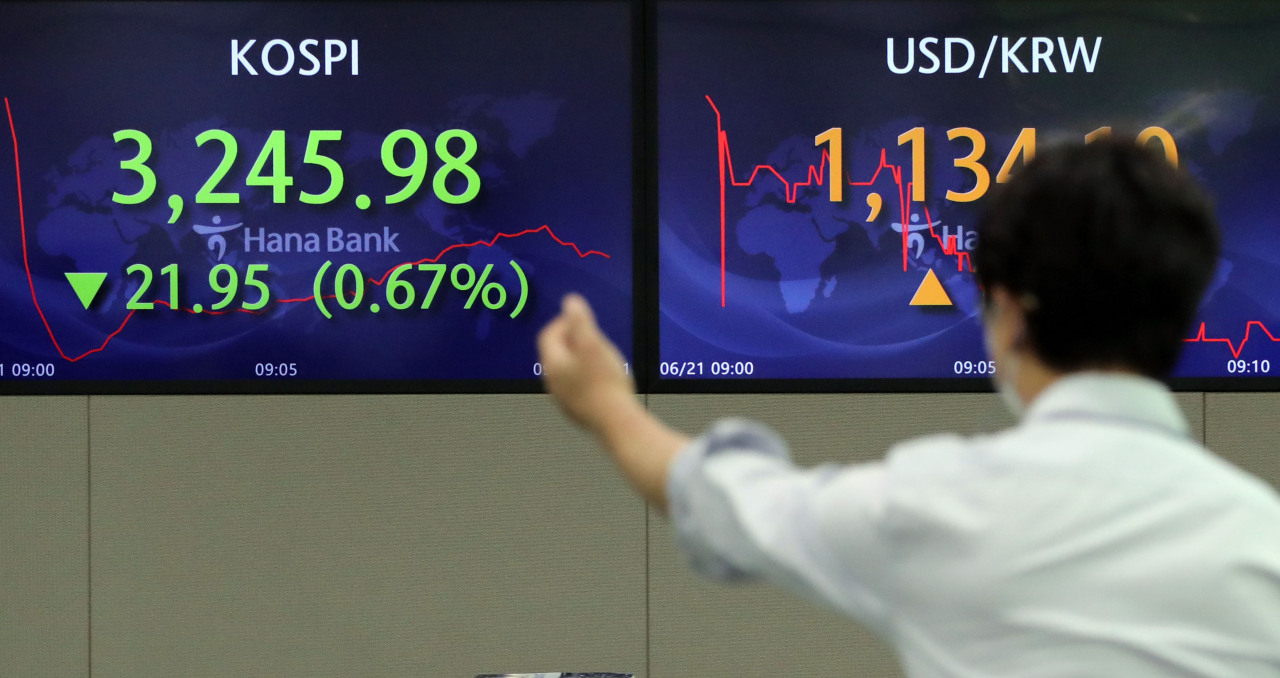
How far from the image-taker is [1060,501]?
646 millimetres

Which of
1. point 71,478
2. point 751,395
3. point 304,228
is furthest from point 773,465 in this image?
point 71,478

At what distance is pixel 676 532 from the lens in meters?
0.72

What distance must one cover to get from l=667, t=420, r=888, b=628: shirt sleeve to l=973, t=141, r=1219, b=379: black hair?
5.8 inches

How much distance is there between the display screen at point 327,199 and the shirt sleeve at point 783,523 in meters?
2.27

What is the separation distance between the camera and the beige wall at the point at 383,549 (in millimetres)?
3014

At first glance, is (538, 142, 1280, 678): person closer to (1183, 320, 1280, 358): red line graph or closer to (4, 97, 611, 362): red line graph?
(4, 97, 611, 362): red line graph

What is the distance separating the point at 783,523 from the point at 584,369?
170 mm

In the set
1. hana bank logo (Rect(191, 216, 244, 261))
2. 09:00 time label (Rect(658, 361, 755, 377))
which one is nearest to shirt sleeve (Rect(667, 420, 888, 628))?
09:00 time label (Rect(658, 361, 755, 377))

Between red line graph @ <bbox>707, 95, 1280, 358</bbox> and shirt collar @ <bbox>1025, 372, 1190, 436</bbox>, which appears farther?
red line graph @ <bbox>707, 95, 1280, 358</bbox>

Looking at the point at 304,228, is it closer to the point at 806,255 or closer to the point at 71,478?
the point at 71,478

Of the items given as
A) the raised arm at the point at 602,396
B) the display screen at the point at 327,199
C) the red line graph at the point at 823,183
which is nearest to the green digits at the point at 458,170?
the display screen at the point at 327,199

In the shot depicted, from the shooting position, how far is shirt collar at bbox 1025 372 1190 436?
0.69 m

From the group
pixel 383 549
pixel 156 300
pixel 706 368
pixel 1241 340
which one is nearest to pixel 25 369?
pixel 156 300

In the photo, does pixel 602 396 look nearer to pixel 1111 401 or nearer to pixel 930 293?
pixel 1111 401
